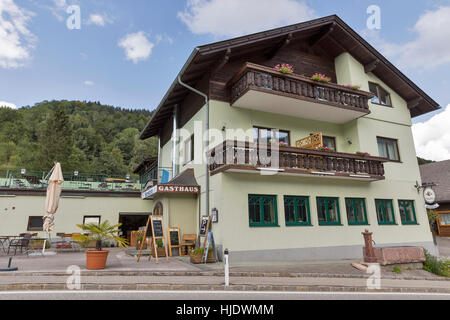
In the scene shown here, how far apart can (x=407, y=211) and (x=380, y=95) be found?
6.63 meters

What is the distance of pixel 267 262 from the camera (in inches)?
420

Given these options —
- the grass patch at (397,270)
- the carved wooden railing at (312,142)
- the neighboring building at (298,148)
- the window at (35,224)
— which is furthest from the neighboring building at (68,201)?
the grass patch at (397,270)

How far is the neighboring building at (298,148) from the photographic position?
11.4m

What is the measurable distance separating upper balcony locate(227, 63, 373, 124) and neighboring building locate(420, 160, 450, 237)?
43.3 feet

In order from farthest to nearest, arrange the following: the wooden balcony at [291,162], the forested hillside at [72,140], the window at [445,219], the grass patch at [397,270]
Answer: the forested hillside at [72,140] → the window at [445,219] → the wooden balcony at [291,162] → the grass patch at [397,270]

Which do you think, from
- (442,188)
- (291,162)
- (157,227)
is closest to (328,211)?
(291,162)

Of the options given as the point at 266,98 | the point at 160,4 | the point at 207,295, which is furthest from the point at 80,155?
the point at 207,295

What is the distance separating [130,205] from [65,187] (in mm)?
4416

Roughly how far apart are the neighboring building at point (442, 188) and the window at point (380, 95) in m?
9.64

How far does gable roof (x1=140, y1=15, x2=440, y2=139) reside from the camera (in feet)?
40.7

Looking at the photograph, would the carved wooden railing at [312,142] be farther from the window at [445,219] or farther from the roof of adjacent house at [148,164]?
the window at [445,219]

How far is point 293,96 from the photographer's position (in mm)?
12539
